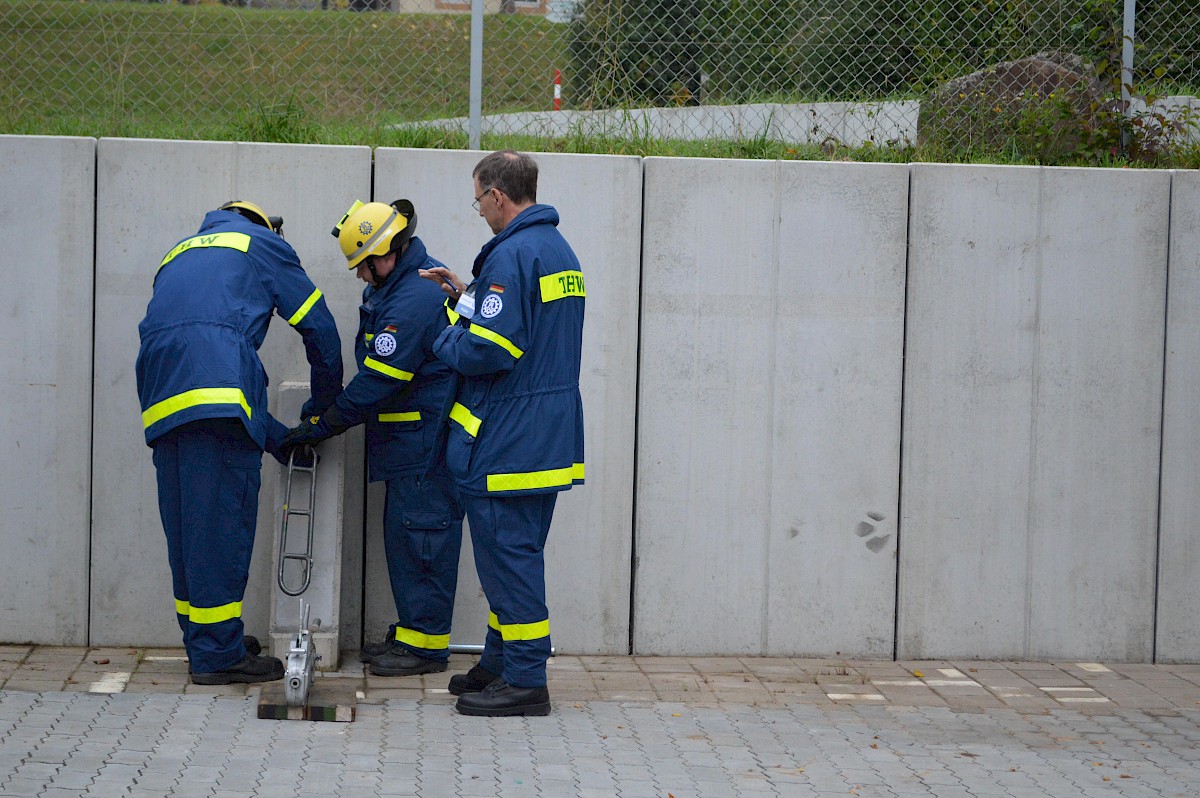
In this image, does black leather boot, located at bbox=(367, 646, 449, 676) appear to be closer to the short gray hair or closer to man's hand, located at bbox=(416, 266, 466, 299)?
man's hand, located at bbox=(416, 266, 466, 299)

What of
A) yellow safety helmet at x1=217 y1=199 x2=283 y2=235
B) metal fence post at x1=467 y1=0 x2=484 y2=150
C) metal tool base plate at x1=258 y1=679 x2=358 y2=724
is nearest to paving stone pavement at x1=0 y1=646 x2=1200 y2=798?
metal tool base plate at x1=258 y1=679 x2=358 y2=724

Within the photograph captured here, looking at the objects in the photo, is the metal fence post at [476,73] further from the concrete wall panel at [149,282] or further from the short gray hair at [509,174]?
the short gray hair at [509,174]

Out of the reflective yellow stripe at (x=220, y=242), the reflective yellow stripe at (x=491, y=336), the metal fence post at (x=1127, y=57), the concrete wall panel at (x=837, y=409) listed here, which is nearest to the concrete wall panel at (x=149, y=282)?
the reflective yellow stripe at (x=220, y=242)

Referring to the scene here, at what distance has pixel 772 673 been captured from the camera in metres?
5.74

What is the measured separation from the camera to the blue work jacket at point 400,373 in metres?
5.22

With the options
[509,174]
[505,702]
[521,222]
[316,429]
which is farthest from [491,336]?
[505,702]

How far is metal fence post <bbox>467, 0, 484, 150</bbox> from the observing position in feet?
20.8

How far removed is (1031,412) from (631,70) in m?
2.84

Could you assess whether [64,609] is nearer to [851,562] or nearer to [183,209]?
[183,209]

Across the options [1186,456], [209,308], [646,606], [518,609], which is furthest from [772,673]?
[209,308]

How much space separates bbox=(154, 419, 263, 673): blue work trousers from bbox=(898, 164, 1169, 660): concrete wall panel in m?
3.10

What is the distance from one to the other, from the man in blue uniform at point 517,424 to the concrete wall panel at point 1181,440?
317 cm

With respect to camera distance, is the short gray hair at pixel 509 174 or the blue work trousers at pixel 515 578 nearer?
the blue work trousers at pixel 515 578

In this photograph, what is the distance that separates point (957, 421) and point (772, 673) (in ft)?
5.03
